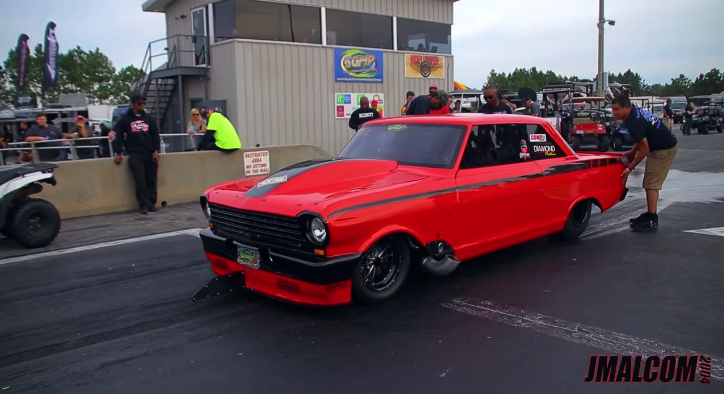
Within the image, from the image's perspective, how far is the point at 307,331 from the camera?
4645 mm

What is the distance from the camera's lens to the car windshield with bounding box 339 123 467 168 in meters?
5.87

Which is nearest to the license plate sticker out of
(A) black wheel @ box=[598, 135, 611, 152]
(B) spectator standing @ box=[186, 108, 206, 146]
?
(B) spectator standing @ box=[186, 108, 206, 146]

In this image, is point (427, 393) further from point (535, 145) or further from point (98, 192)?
point (98, 192)

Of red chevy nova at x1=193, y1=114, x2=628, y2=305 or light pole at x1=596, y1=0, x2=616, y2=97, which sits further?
light pole at x1=596, y1=0, x2=616, y2=97

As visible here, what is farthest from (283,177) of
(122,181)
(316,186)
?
(122,181)

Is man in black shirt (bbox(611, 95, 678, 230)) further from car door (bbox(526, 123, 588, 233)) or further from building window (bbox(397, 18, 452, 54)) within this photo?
building window (bbox(397, 18, 452, 54))

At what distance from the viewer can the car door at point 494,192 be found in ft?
18.7

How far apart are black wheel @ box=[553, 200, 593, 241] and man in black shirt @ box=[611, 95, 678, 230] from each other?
33.7 inches

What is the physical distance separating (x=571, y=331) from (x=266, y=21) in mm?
15081

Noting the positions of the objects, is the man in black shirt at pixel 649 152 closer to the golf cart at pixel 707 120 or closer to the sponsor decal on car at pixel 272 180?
the sponsor decal on car at pixel 272 180

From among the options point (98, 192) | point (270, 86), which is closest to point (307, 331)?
point (98, 192)

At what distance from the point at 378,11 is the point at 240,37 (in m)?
5.17

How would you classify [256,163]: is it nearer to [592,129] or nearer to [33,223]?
[33,223]

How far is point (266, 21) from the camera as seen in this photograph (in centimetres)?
1777
